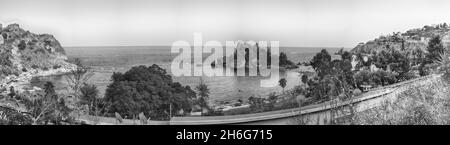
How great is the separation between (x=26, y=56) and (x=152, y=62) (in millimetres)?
1193

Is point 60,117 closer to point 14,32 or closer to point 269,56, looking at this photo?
point 14,32

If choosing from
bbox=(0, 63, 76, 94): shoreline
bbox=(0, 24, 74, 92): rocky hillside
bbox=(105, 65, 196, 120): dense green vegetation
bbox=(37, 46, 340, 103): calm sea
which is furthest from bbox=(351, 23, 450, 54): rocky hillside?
bbox=(0, 24, 74, 92): rocky hillside

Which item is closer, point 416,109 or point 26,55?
point 416,109

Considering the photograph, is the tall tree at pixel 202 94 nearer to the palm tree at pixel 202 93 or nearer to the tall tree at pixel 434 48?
the palm tree at pixel 202 93

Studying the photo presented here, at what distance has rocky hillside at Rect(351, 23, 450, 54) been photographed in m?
4.69

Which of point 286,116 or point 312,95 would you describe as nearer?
point 286,116

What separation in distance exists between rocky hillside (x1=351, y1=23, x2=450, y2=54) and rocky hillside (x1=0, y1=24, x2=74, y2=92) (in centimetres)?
330

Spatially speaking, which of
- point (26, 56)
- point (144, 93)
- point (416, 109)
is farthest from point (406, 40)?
point (26, 56)

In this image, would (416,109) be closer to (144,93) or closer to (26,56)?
(144,93)

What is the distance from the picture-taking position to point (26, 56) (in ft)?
12.6

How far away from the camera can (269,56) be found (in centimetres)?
455

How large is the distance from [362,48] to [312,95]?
872 millimetres

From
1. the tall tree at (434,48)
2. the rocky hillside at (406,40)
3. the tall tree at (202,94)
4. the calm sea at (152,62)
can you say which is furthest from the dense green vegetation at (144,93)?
the tall tree at (434,48)
